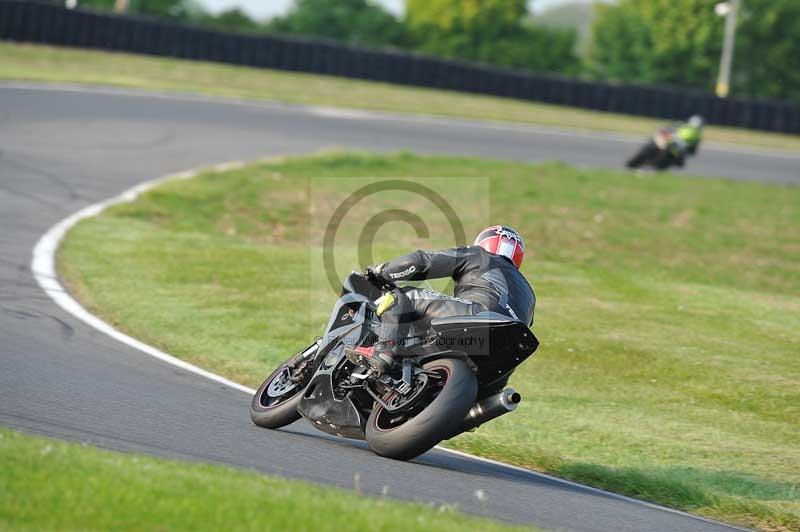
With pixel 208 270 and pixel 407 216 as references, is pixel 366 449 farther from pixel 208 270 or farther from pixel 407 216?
pixel 407 216

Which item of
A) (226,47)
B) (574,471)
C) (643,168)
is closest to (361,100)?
(226,47)

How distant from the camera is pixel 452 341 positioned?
6.62 meters

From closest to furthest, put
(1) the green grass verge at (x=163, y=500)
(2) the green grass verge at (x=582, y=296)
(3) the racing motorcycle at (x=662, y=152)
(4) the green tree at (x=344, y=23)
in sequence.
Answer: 1. (1) the green grass verge at (x=163, y=500)
2. (2) the green grass verge at (x=582, y=296)
3. (3) the racing motorcycle at (x=662, y=152)
4. (4) the green tree at (x=344, y=23)

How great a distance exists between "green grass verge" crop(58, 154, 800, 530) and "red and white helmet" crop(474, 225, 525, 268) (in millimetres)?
1450

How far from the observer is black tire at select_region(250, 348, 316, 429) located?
288 inches

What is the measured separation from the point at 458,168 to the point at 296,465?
16485 millimetres

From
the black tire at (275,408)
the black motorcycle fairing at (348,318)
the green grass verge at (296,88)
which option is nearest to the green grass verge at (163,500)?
the black tire at (275,408)

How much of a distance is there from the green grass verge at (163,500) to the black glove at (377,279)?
1745 mm

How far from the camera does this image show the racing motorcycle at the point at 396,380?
6.46m

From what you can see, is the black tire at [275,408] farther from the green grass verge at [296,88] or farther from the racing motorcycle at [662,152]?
the green grass verge at [296,88]

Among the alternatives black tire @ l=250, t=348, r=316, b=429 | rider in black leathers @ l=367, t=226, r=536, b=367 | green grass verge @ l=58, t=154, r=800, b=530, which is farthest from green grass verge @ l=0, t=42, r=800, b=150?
rider in black leathers @ l=367, t=226, r=536, b=367

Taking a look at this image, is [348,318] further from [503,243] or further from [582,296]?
[582,296]

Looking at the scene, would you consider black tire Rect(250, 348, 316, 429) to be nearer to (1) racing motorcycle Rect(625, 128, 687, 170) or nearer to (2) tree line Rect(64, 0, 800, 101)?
(1) racing motorcycle Rect(625, 128, 687, 170)

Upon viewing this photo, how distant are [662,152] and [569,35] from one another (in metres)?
51.7
